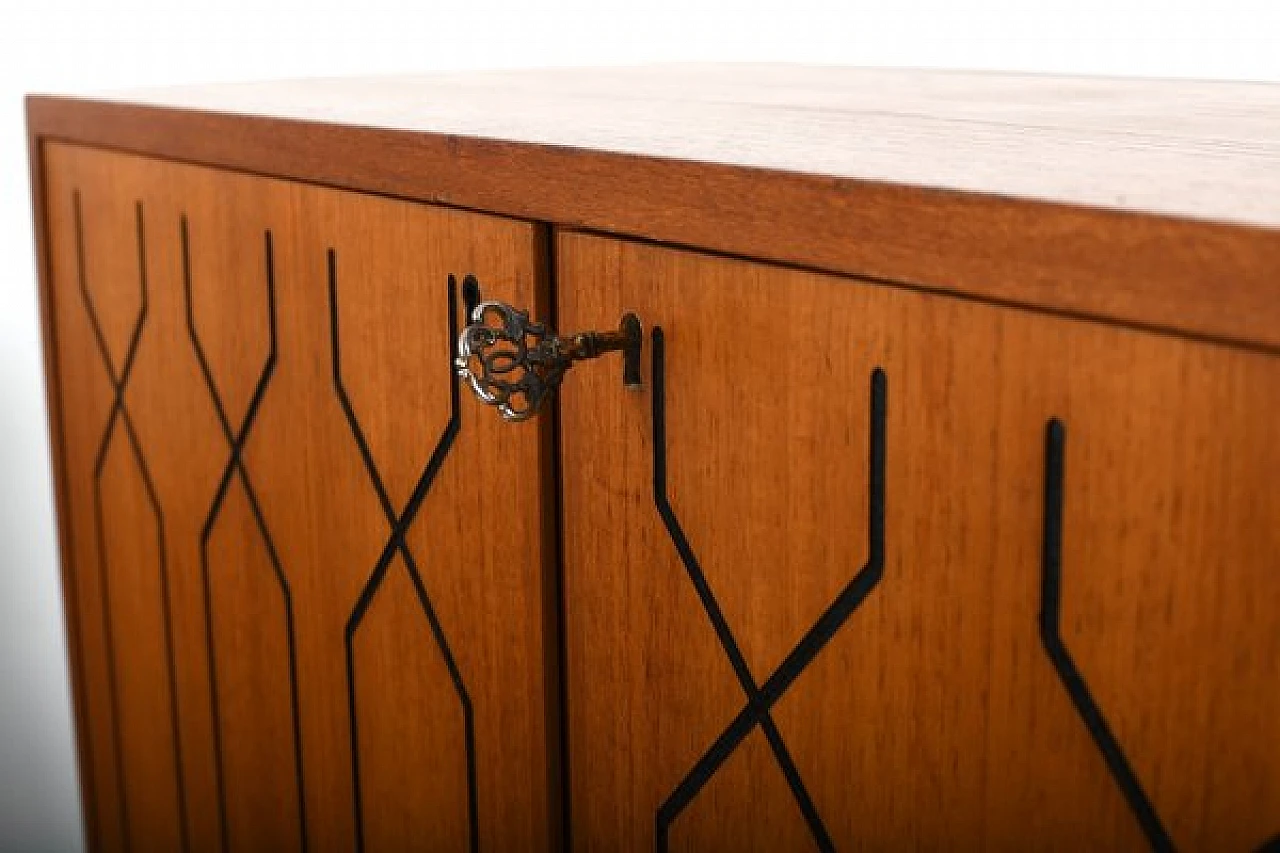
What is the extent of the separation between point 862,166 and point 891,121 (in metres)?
0.21

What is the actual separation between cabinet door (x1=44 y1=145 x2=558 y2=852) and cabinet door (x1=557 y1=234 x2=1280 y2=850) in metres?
0.06

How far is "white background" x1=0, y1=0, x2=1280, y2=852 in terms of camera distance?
1556mm

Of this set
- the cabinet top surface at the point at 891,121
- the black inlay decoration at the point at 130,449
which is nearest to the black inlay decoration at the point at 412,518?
the cabinet top surface at the point at 891,121

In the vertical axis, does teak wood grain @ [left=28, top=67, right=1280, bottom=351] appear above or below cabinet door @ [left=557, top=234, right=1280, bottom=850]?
above

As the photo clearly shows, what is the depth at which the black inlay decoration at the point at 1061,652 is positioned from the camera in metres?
0.54

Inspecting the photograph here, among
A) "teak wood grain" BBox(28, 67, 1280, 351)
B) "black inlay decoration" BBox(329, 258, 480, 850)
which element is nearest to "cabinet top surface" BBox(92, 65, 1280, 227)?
"teak wood grain" BBox(28, 67, 1280, 351)

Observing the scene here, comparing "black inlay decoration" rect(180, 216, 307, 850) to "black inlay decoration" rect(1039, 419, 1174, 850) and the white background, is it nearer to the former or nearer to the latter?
"black inlay decoration" rect(1039, 419, 1174, 850)

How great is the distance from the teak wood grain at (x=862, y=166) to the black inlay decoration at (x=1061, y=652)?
55mm

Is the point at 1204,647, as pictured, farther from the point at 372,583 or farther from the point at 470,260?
the point at 372,583

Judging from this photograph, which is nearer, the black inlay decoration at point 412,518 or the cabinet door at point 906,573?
the cabinet door at point 906,573

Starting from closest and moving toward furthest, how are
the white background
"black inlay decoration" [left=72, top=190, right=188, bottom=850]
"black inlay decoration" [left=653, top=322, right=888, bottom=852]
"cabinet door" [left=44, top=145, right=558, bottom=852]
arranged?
1. "black inlay decoration" [left=653, top=322, right=888, bottom=852]
2. "cabinet door" [left=44, top=145, right=558, bottom=852]
3. "black inlay decoration" [left=72, top=190, right=188, bottom=850]
4. the white background

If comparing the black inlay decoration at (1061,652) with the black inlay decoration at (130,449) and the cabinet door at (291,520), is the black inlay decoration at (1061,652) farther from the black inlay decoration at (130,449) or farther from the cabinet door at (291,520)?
the black inlay decoration at (130,449)

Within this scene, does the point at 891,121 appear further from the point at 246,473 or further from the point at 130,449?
the point at 130,449

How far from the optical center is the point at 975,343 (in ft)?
1.84
